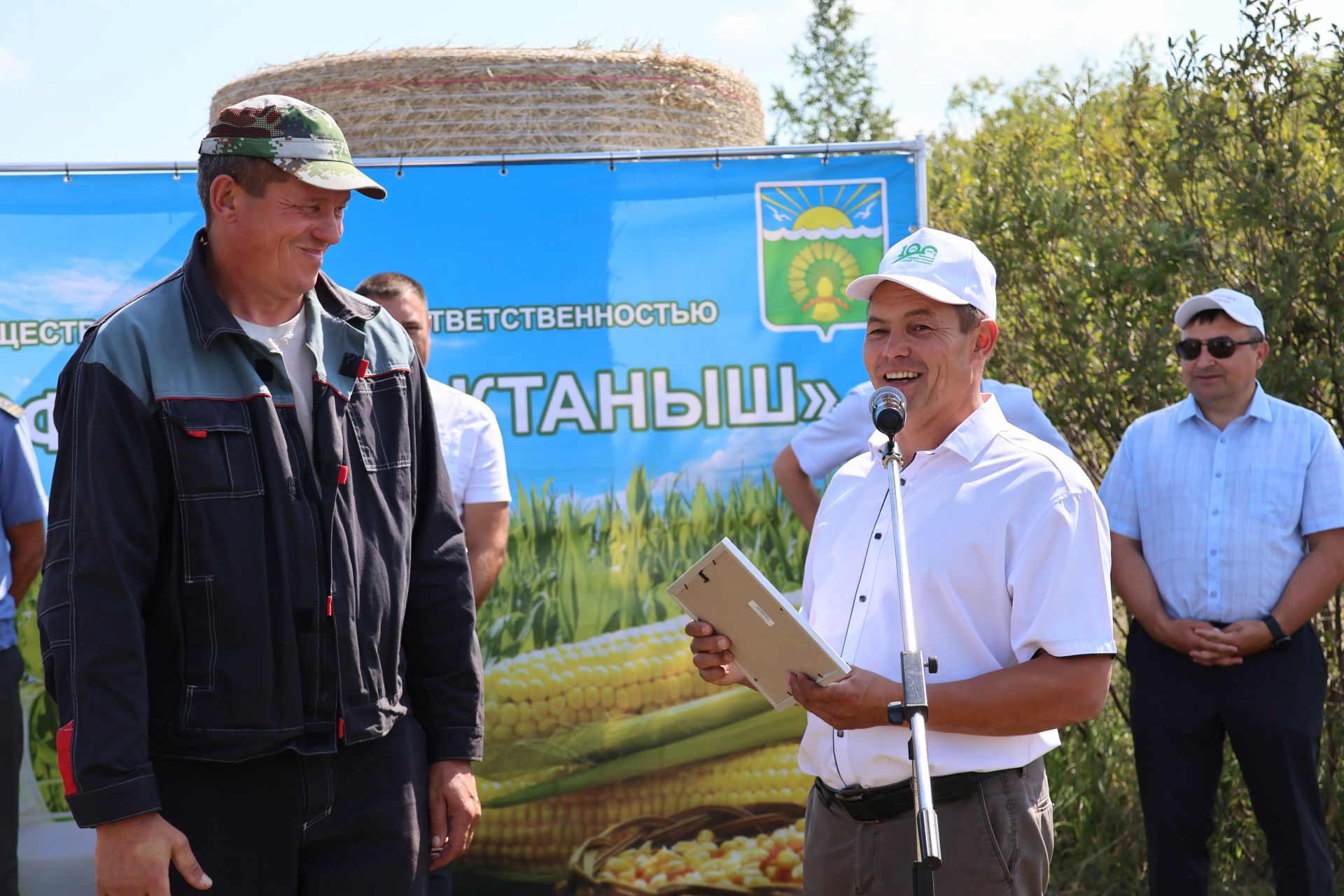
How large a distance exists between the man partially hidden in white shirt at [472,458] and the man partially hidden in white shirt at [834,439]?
111 centimetres

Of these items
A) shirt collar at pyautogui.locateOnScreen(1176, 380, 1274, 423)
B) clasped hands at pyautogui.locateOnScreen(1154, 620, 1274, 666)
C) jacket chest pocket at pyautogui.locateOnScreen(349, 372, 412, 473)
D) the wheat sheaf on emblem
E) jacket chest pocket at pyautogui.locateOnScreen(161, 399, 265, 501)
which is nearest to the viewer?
jacket chest pocket at pyautogui.locateOnScreen(161, 399, 265, 501)

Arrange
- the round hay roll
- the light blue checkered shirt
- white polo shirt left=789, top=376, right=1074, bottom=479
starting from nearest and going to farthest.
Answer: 1. the light blue checkered shirt
2. white polo shirt left=789, top=376, right=1074, bottom=479
3. the round hay roll

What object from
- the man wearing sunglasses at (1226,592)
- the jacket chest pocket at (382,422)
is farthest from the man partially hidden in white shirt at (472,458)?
the man wearing sunglasses at (1226,592)

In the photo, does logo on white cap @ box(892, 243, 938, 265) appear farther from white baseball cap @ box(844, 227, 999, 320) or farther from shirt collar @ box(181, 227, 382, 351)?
shirt collar @ box(181, 227, 382, 351)

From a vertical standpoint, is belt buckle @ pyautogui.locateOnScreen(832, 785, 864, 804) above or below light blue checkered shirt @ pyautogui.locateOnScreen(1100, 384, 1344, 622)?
below

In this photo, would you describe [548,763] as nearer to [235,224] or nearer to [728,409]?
[728,409]

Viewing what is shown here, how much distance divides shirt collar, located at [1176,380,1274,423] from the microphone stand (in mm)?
2769

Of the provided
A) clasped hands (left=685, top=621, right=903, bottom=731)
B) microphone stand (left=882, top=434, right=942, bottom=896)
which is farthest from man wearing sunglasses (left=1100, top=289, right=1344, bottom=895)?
microphone stand (left=882, top=434, right=942, bottom=896)

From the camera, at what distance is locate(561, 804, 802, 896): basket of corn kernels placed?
A: 188 inches

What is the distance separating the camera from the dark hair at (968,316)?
98.7 inches

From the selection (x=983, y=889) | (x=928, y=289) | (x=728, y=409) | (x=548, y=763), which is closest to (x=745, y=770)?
(x=548, y=763)

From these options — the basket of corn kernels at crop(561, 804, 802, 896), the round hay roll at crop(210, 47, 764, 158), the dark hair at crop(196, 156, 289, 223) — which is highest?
the round hay roll at crop(210, 47, 764, 158)

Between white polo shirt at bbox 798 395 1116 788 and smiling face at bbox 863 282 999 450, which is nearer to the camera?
white polo shirt at bbox 798 395 1116 788

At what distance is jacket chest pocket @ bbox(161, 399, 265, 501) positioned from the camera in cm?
218
